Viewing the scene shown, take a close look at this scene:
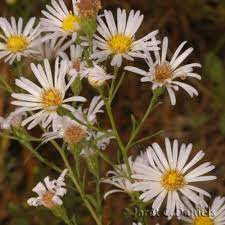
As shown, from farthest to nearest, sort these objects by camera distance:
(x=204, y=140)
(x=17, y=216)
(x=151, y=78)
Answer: (x=204, y=140)
(x=17, y=216)
(x=151, y=78)

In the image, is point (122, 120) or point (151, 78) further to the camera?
point (122, 120)

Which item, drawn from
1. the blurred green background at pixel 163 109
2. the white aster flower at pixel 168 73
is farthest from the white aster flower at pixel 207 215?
the blurred green background at pixel 163 109

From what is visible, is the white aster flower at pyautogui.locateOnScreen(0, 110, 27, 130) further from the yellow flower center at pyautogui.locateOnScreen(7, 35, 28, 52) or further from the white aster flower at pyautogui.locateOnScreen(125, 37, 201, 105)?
the white aster flower at pyautogui.locateOnScreen(125, 37, 201, 105)

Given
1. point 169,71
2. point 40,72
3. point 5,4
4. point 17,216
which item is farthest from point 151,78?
point 5,4

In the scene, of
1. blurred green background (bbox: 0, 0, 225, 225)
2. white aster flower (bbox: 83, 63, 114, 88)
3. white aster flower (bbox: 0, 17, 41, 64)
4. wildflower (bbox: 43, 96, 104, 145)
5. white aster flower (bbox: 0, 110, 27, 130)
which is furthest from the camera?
blurred green background (bbox: 0, 0, 225, 225)

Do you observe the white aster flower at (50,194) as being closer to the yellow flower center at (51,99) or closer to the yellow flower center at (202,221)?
the yellow flower center at (51,99)

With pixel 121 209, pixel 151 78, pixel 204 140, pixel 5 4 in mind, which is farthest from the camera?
pixel 5 4

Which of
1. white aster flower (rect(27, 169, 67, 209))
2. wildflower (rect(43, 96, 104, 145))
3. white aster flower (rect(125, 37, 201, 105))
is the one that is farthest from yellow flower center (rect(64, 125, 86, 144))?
white aster flower (rect(125, 37, 201, 105))

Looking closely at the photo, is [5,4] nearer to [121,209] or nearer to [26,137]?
[121,209]

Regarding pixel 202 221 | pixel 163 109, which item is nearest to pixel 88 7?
pixel 202 221
